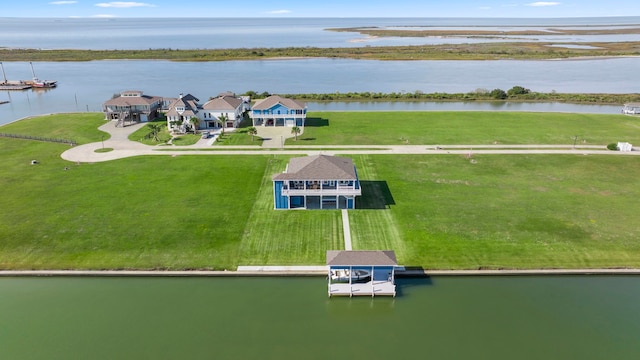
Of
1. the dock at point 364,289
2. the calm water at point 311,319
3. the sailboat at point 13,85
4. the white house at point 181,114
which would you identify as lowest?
the calm water at point 311,319

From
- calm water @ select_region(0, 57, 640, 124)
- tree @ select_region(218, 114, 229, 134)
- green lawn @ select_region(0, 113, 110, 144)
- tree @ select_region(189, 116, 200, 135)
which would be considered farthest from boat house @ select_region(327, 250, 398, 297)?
calm water @ select_region(0, 57, 640, 124)

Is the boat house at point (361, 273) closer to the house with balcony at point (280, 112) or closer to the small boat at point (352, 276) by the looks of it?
the small boat at point (352, 276)

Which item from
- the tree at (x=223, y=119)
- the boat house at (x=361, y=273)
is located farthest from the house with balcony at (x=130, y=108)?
the boat house at (x=361, y=273)

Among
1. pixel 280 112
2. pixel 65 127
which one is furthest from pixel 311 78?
pixel 65 127

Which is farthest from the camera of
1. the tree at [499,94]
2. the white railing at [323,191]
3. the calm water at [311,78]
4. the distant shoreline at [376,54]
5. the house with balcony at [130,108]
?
the distant shoreline at [376,54]

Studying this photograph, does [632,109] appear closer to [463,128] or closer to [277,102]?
[463,128]

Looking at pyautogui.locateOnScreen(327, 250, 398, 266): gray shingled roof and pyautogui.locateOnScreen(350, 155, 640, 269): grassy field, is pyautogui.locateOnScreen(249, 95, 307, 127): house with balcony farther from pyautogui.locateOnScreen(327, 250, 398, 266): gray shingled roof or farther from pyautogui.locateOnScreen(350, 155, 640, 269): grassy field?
pyautogui.locateOnScreen(327, 250, 398, 266): gray shingled roof

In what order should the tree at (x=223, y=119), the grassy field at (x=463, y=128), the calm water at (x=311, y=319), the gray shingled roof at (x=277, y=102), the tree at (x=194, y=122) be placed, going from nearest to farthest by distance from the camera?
the calm water at (x=311, y=319), the grassy field at (x=463, y=128), the tree at (x=194, y=122), the tree at (x=223, y=119), the gray shingled roof at (x=277, y=102)

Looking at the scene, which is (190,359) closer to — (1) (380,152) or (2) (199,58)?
(1) (380,152)

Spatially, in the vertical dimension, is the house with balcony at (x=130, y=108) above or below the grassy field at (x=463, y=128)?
above

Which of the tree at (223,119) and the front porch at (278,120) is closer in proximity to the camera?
the tree at (223,119)
